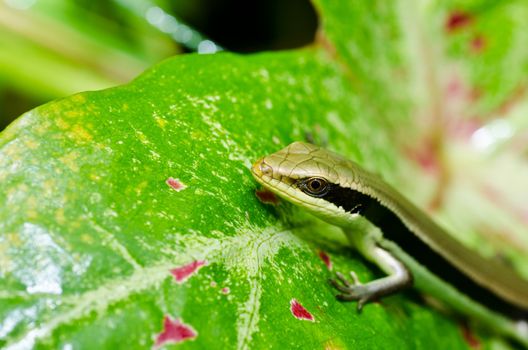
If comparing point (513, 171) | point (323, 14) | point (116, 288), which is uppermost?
point (323, 14)

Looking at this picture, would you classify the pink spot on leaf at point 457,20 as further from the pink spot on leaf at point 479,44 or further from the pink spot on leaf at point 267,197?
the pink spot on leaf at point 267,197

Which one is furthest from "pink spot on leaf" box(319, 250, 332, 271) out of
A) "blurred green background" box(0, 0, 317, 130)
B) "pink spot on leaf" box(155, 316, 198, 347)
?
"blurred green background" box(0, 0, 317, 130)

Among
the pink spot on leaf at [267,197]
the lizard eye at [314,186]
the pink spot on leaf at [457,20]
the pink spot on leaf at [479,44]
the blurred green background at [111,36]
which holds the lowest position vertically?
the pink spot on leaf at [267,197]

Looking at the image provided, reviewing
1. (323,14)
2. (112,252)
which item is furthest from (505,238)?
(112,252)

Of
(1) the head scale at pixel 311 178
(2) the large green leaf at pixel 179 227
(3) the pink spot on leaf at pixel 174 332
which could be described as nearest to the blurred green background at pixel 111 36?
(2) the large green leaf at pixel 179 227

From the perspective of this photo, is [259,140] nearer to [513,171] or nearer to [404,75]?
[404,75]

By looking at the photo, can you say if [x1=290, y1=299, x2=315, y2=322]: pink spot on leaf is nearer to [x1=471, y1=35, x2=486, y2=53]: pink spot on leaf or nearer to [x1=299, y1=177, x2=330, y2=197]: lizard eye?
[x1=299, y1=177, x2=330, y2=197]: lizard eye

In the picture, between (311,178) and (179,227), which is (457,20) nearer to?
(311,178)
